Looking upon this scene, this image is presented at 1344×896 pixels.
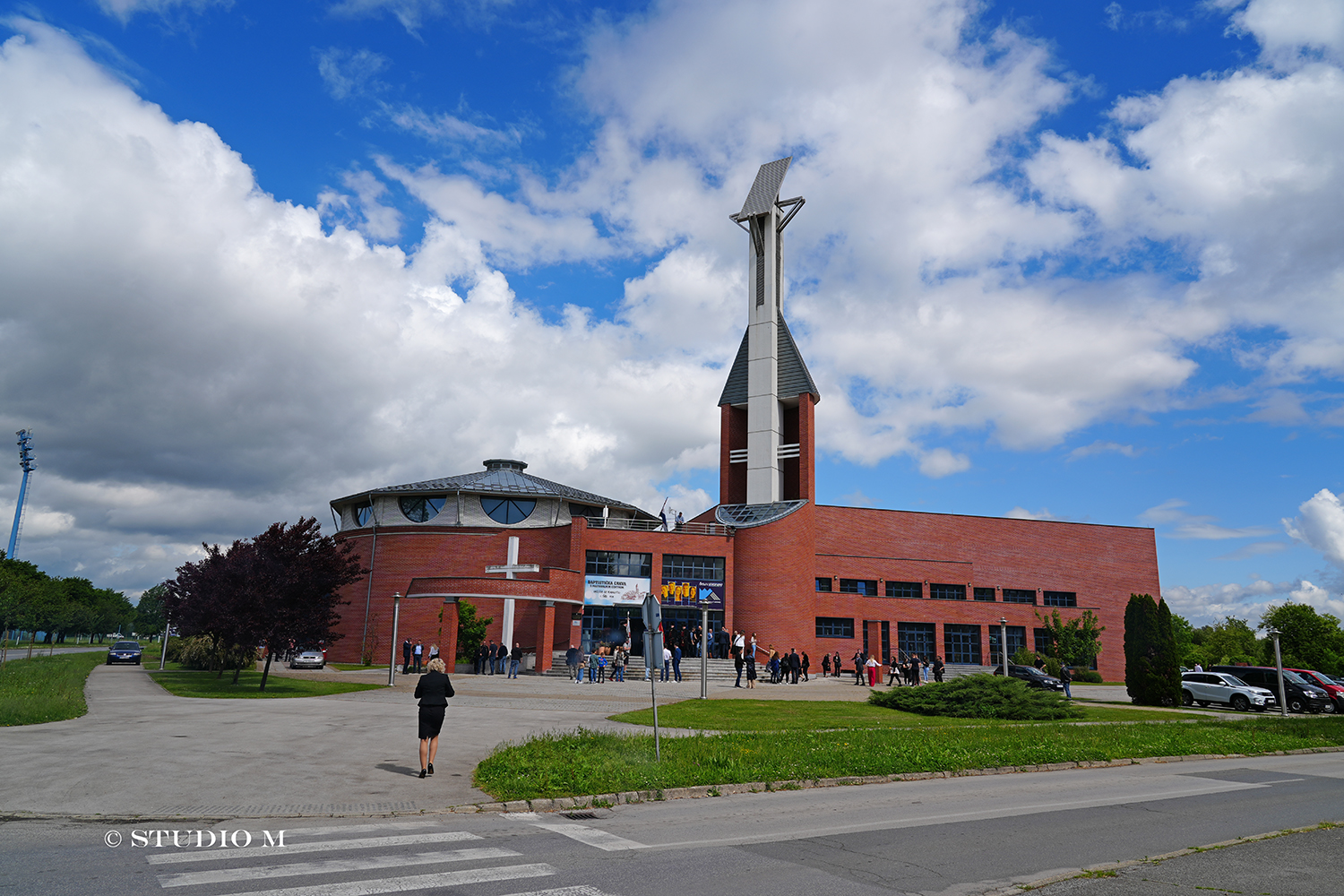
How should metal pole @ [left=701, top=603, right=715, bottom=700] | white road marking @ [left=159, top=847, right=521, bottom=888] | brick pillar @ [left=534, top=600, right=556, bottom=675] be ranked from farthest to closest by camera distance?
brick pillar @ [left=534, top=600, right=556, bottom=675]
metal pole @ [left=701, top=603, right=715, bottom=700]
white road marking @ [left=159, top=847, right=521, bottom=888]

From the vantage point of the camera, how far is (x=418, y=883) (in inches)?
239

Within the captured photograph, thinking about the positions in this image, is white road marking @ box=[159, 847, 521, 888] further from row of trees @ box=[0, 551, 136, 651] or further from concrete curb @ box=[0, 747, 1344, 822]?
row of trees @ box=[0, 551, 136, 651]

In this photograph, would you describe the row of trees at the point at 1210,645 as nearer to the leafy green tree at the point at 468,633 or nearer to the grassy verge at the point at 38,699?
the leafy green tree at the point at 468,633

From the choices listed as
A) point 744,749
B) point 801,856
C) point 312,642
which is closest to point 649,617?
point 744,749

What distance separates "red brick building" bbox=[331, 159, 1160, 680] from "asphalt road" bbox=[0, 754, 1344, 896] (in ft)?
97.7

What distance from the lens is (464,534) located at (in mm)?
46969

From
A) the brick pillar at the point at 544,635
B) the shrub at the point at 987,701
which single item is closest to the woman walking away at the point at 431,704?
the shrub at the point at 987,701

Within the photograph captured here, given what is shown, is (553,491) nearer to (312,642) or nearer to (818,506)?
(818,506)

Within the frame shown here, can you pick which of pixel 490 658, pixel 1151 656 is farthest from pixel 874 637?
pixel 490 658

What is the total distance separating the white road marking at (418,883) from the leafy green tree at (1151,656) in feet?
100.0

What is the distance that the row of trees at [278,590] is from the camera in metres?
26.2

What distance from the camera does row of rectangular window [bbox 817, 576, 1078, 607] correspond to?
50.7m

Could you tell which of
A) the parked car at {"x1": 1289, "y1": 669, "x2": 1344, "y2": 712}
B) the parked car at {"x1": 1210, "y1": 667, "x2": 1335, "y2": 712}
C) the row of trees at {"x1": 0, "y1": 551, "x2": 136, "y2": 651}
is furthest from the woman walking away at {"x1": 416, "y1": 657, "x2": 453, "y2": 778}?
the row of trees at {"x1": 0, "y1": 551, "x2": 136, "y2": 651}

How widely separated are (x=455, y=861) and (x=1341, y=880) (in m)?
7.15
